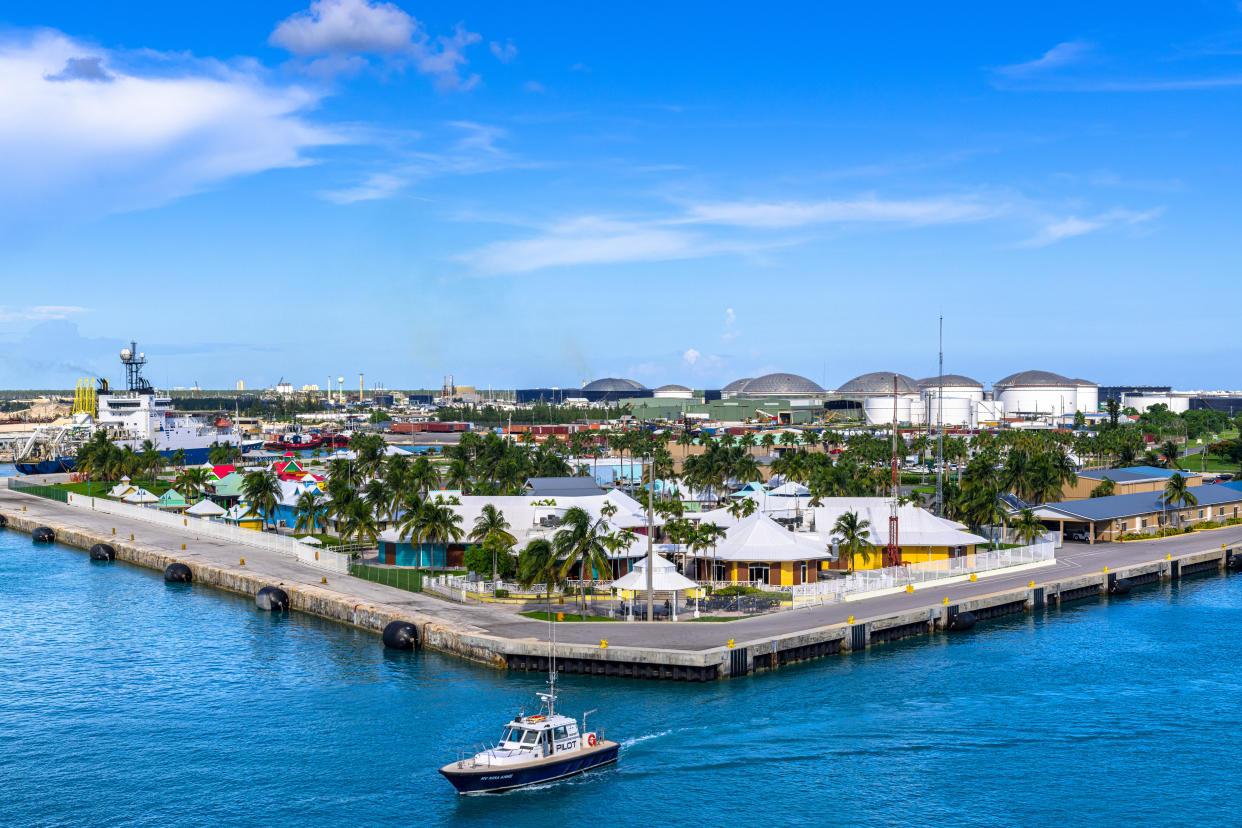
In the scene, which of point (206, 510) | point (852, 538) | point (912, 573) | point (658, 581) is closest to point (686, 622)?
point (658, 581)

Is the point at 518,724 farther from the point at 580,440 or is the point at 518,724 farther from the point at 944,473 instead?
the point at 580,440

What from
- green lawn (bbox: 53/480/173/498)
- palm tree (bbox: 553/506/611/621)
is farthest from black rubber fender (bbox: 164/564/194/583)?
green lawn (bbox: 53/480/173/498)

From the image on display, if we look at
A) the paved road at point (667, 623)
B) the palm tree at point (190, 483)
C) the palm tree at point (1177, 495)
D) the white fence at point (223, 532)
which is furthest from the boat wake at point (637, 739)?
the palm tree at point (190, 483)

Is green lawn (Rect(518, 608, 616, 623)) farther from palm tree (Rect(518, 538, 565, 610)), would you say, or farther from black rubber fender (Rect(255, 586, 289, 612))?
black rubber fender (Rect(255, 586, 289, 612))

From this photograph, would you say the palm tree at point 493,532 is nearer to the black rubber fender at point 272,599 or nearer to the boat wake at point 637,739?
the black rubber fender at point 272,599

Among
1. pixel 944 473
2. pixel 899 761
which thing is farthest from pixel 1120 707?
pixel 944 473

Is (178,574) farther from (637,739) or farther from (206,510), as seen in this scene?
(637,739)
